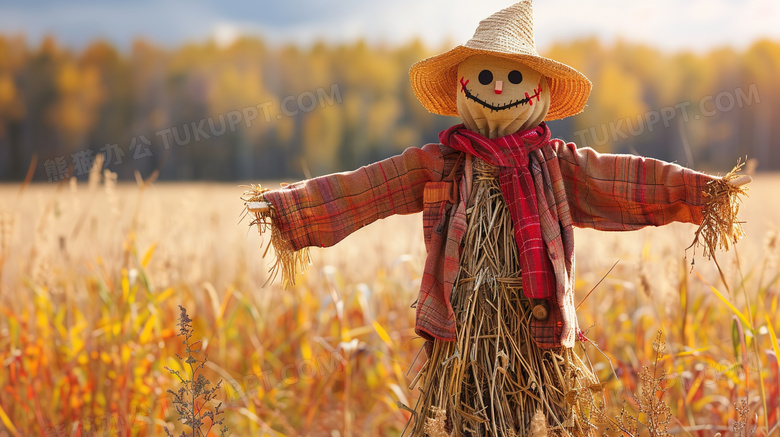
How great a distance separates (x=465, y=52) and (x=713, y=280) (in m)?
1.89

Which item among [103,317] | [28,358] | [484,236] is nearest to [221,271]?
[103,317]

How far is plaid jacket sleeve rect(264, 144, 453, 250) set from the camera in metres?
1.78

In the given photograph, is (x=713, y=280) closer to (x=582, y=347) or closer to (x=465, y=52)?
(x=582, y=347)

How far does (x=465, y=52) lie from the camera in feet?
5.69

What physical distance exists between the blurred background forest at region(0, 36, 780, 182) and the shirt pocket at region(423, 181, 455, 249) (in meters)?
18.8

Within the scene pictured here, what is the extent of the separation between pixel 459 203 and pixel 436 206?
0.07 meters

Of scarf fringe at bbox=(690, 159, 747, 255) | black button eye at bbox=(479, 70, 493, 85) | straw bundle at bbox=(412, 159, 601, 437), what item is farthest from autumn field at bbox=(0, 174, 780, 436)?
black button eye at bbox=(479, 70, 493, 85)

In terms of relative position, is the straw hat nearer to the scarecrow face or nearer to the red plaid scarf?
the scarecrow face

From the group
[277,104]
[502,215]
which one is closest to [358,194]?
[502,215]

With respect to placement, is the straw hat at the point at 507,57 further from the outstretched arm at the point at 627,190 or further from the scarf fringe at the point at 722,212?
the scarf fringe at the point at 722,212

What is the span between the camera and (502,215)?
5.69 ft

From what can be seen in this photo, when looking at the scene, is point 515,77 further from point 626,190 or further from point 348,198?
point 348,198

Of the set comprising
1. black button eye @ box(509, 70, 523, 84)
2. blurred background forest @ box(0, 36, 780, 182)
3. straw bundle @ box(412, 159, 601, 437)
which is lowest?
straw bundle @ box(412, 159, 601, 437)

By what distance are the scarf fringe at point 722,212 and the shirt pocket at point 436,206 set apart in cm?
63
